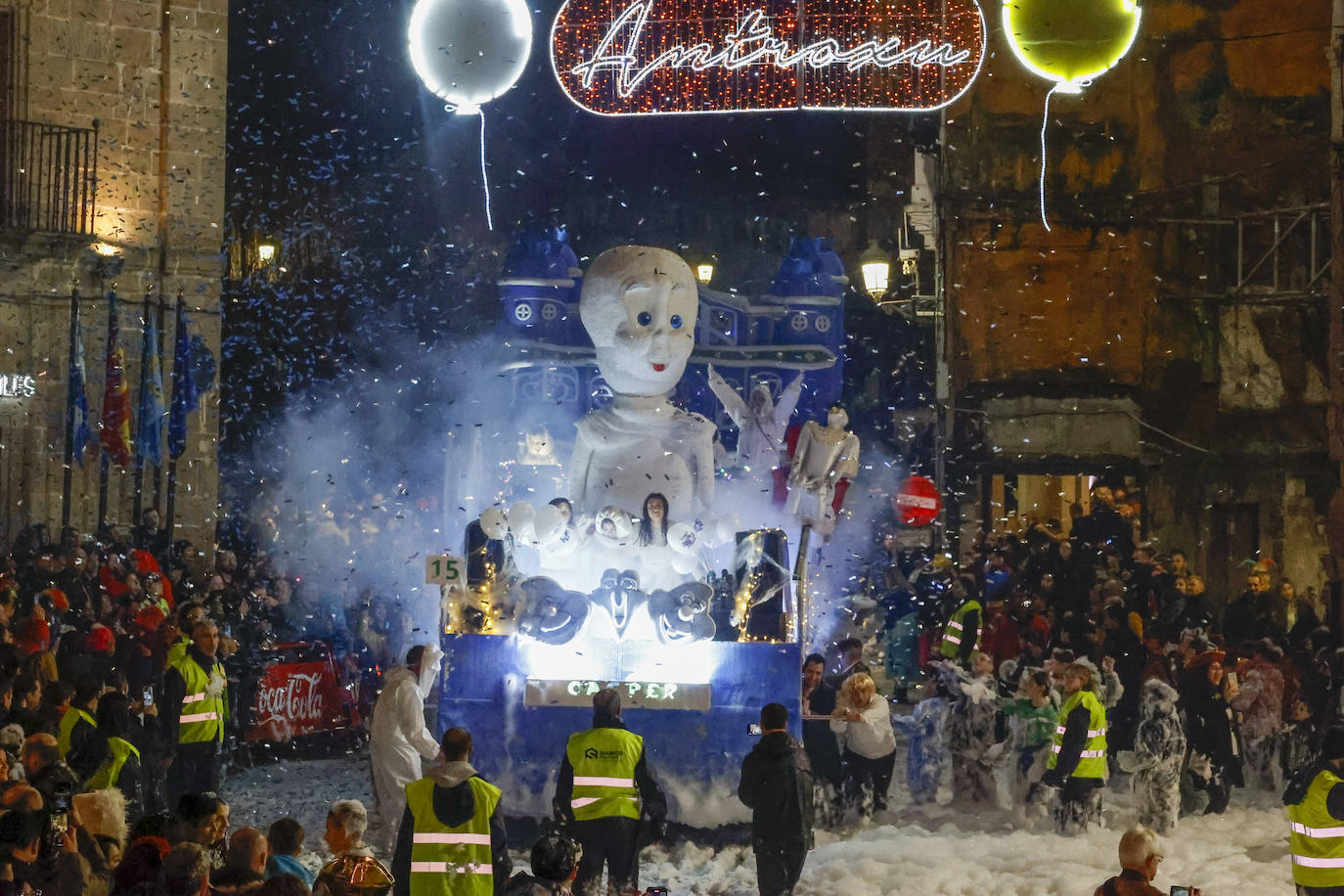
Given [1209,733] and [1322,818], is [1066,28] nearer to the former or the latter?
[1209,733]

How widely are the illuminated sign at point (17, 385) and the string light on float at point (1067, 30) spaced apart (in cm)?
971

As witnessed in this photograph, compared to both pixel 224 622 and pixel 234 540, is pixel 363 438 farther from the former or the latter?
pixel 224 622

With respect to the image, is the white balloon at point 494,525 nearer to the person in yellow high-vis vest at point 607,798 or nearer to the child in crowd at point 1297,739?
the person in yellow high-vis vest at point 607,798

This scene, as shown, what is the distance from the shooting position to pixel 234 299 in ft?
84.8

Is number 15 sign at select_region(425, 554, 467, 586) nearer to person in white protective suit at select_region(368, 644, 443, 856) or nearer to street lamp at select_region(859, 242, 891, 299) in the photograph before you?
person in white protective suit at select_region(368, 644, 443, 856)

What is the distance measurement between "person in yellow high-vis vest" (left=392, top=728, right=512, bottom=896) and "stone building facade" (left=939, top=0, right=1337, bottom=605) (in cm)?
1543

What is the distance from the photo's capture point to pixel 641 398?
11867 millimetres

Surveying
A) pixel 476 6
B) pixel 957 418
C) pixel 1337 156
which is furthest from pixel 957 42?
pixel 957 418

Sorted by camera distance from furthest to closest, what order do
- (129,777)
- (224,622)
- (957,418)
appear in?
(957,418)
(224,622)
(129,777)

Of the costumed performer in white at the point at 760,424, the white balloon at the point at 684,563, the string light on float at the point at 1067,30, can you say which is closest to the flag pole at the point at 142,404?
the costumed performer in white at the point at 760,424

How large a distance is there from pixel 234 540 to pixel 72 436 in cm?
354

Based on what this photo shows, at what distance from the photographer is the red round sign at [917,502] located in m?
19.1

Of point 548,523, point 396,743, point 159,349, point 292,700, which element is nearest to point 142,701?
point 396,743

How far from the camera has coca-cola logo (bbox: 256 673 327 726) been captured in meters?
13.0
